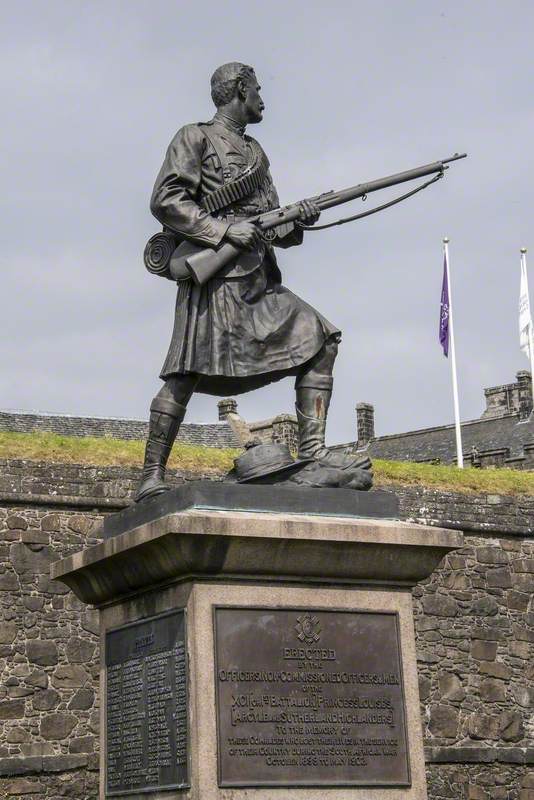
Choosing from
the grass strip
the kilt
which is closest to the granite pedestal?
the kilt

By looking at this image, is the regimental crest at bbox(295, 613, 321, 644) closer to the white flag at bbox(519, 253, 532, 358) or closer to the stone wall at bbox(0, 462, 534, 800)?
the stone wall at bbox(0, 462, 534, 800)

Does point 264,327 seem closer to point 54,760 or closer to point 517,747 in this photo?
point 54,760

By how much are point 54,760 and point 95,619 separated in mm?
1867

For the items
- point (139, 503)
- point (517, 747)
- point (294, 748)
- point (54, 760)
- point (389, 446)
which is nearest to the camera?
point (294, 748)

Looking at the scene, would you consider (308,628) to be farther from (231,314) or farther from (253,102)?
(253,102)

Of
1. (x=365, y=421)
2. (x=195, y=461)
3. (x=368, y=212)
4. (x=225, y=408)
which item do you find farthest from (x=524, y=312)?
(x=368, y=212)

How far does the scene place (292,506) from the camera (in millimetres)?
7887

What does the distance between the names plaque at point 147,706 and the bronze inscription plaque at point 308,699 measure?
9.4 inches

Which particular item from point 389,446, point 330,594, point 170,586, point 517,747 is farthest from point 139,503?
point 389,446

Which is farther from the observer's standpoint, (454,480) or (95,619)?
(454,480)

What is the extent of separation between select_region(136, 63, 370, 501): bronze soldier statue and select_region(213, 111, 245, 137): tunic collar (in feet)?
0.20

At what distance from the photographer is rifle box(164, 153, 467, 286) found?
27.4 feet

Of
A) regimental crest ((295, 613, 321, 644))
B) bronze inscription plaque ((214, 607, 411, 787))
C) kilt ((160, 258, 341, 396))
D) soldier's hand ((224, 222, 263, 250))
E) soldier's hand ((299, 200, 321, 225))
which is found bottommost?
bronze inscription plaque ((214, 607, 411, 787))

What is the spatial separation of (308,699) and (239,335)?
2.10 metres
